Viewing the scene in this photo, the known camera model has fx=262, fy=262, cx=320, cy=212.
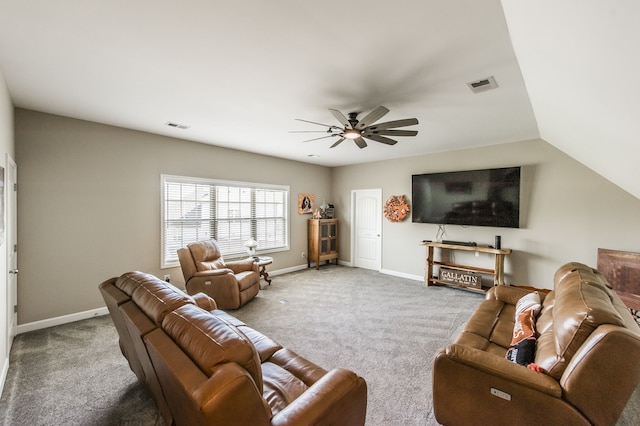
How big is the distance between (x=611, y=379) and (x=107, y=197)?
5.13 metres

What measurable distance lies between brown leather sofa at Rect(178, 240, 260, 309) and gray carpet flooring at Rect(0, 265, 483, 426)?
0.22 meters

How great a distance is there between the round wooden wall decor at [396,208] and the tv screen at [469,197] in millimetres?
261

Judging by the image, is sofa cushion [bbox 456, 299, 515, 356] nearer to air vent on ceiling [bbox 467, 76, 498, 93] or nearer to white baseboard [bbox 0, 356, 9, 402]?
air vent on ceiling [bbox 467, 76, 498, 93]

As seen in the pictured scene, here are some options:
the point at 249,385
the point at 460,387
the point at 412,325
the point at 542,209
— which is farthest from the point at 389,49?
the point at 542,209

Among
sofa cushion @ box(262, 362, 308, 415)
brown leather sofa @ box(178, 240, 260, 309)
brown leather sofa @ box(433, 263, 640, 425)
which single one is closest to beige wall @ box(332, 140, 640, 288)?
brown leather sofa @ box(433, 263, 640, 425)

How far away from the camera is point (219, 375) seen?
3.01 ft

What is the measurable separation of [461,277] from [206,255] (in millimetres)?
4447

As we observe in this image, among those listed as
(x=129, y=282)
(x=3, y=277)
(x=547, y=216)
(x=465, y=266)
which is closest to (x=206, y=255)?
(x=3, y=277)

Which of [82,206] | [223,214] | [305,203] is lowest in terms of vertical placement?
[223,214]

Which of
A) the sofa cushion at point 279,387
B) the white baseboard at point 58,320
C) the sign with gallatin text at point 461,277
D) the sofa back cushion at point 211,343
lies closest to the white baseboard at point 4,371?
the white baseboard at point 58,320

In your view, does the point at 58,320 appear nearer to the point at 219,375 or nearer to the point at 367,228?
the point at 219,375

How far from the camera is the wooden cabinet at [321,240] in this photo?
20.9ft

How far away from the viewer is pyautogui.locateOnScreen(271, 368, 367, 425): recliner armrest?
1117 mm

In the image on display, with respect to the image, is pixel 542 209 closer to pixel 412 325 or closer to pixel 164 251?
pixel 412 325
